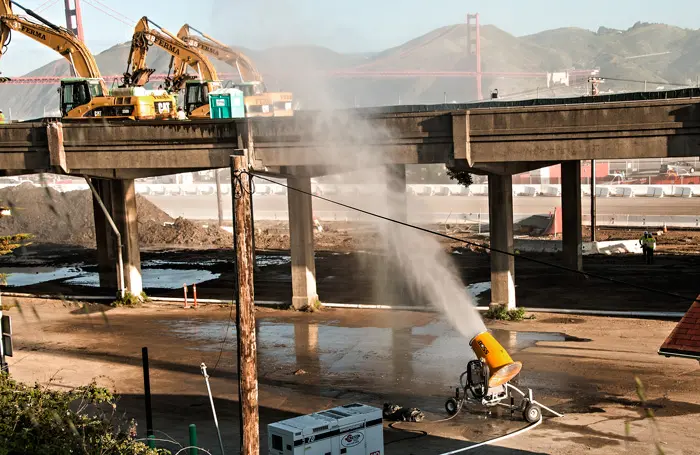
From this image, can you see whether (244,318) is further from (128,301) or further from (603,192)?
(603,192)

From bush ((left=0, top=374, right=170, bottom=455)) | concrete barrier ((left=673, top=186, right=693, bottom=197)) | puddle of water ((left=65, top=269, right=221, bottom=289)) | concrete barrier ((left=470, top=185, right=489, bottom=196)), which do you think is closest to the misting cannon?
bush ((left=0, top=374, right=170, bottom=455))

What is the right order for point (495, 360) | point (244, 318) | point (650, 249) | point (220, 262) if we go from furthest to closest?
point (220, 262) < point (650, 249) < point (495, 360) < point (244, 318)

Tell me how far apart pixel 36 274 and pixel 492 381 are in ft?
118

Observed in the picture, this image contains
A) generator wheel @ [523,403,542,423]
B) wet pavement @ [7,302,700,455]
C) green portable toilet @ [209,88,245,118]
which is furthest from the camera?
green portable toilet @ [209,88,245,118]

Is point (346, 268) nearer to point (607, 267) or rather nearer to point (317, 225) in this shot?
point (607, 267)

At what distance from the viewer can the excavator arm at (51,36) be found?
136ft

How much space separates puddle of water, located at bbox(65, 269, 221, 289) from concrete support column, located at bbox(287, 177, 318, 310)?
31.9ft

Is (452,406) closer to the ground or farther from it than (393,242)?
closer to the ground

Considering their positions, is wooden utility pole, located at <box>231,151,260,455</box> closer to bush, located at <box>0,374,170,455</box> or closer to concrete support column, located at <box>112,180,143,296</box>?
bush, located at <box>0,374,170,455</box>

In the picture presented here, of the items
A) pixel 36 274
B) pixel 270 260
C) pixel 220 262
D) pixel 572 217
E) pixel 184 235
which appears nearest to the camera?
pixel 572 217

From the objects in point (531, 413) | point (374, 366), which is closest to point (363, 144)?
point (374, 366)

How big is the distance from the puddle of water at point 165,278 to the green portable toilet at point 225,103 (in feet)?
29.6

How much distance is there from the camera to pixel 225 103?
38438 mm

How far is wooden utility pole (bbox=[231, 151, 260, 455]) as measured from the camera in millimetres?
14469
